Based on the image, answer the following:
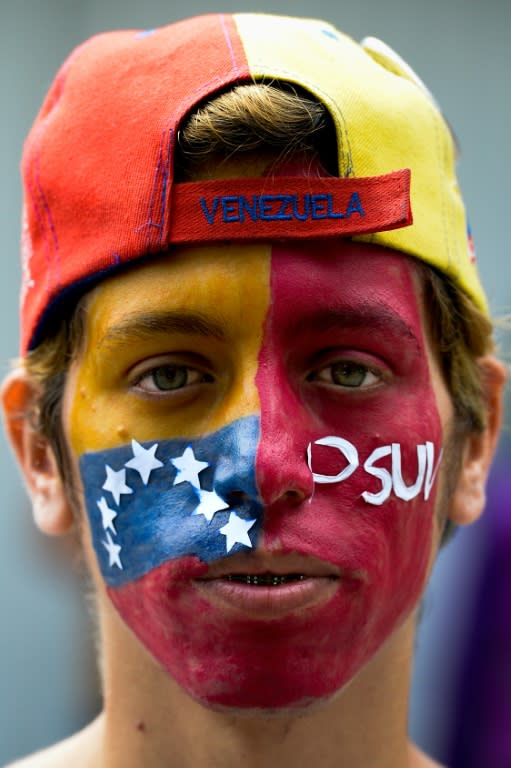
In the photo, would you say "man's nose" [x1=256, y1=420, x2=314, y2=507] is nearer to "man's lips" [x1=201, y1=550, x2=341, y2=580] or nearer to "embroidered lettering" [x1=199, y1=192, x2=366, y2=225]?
"man's lips" [x1=201, y1=550, x2=341, y2=580]

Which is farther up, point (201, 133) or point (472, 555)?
point (201, 133)

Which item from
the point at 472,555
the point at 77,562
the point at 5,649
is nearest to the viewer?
the point at 77,562

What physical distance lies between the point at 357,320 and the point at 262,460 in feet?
1.22

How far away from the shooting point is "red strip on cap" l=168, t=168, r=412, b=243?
2.12m

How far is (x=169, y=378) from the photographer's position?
2.23 meters

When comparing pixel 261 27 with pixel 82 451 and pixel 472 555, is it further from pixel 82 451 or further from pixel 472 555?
pixel 472 555

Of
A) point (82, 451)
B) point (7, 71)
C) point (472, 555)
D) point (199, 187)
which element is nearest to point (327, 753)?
point (82, 451)

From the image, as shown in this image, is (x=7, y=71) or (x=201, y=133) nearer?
(x=201, y=133)

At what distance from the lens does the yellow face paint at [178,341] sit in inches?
83.6

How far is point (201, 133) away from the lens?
216cm

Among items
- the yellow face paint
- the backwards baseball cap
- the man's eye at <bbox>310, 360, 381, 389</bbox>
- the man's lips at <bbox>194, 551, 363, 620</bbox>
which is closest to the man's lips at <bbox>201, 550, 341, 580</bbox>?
the man's lips at <bbox>194, 551, 363, 620</bbox>

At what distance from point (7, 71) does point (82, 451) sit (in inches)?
146

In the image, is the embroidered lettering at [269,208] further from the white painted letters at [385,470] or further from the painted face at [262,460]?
the white painted letters at [385,470]

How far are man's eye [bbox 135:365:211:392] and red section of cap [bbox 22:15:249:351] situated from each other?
0.23 meters
